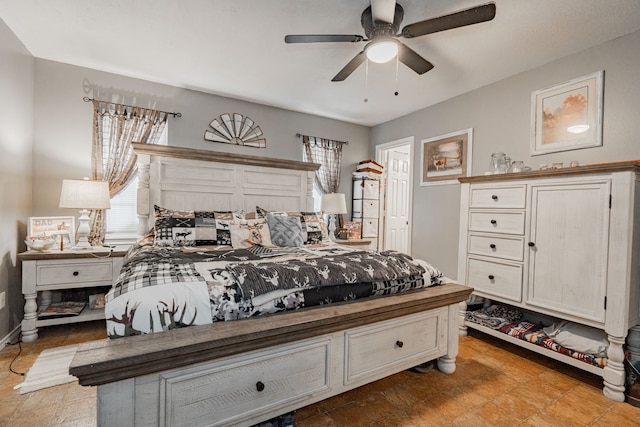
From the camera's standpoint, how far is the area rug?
5.90 feet

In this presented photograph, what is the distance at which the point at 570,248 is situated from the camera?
2109mm

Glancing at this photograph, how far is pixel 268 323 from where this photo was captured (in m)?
1.35

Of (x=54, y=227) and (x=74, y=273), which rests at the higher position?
(x=54, y=227)

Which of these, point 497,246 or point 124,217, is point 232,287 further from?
point 124,217

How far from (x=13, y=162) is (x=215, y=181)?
64.9 inches

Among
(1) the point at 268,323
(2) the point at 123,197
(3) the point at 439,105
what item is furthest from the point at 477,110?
(2) the point at 123,197

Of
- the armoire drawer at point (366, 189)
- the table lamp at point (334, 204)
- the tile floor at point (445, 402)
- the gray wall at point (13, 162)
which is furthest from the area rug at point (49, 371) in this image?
the armoire drawer at point (366, 189)

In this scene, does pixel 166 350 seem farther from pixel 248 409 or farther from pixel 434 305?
pixel 434 305

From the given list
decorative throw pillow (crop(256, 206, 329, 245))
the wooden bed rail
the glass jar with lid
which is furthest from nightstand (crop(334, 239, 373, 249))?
the wooden bed rail

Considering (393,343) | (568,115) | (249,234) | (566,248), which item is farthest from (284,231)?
(568,115)

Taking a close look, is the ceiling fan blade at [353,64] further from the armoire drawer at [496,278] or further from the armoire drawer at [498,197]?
the armoire drawer at [496,278]

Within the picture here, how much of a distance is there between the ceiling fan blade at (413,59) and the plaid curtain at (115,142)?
8.83 ft

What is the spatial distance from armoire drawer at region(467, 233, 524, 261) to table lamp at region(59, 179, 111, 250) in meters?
3.43

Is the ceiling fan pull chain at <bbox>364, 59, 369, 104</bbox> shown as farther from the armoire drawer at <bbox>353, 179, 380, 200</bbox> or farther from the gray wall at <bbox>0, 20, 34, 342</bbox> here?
the gray wall at <bbox>0, 20, 34, 342</bbox>
